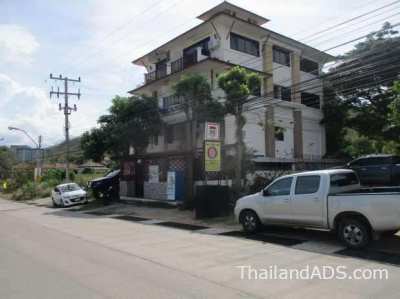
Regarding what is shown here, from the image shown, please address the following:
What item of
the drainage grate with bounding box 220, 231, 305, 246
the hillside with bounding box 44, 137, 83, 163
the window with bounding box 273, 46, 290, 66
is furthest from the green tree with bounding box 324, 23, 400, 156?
the hillside with bounding box 44, 137, 83, 163

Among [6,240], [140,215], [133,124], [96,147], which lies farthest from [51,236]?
[96,147]

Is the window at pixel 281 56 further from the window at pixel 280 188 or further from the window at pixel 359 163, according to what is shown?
the window at pixel 280 188

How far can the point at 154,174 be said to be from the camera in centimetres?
2311

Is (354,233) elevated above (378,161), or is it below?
below

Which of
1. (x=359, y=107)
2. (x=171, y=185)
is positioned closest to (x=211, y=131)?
(x=171, y=185)

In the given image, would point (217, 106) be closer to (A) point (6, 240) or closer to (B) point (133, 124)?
(B) point (133, 124)

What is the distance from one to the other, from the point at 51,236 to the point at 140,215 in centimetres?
657

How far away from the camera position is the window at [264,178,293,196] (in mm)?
10469

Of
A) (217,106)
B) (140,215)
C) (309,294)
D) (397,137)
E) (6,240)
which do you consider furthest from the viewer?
(397,137)

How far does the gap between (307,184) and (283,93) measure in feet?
70.5

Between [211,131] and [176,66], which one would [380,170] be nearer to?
[211,131]

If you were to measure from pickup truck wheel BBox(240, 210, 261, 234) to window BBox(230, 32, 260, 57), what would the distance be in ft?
59.7

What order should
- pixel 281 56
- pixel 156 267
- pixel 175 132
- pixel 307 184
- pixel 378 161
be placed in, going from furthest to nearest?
pixel 175 132 → pixel 281 56 → pixel 378 161 → pixel 307 184 → pixel 156 267

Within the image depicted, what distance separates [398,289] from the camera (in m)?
5.78
